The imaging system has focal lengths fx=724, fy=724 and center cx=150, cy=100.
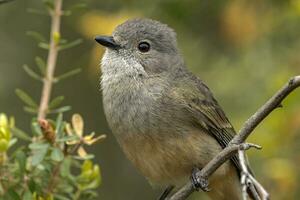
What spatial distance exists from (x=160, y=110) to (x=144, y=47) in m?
0.75

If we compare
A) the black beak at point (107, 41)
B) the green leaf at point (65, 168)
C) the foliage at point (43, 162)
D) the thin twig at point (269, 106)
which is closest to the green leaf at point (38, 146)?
the foliage at point (43, 162)

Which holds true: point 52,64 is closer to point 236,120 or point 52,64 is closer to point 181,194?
point 181,194

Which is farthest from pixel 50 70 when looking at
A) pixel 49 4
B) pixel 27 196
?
pixel 27 196

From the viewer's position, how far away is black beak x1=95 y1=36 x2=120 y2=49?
5.43 metres

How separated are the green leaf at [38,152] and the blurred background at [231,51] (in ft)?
7.71

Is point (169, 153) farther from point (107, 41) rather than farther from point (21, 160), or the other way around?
point (21, 160)

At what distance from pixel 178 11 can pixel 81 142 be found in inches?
87.8

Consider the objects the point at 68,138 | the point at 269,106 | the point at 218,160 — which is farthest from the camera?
the point at 68,138

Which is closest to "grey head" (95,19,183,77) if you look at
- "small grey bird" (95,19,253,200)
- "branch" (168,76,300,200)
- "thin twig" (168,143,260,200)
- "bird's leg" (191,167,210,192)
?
"small grey bird" (95,19,253,200)

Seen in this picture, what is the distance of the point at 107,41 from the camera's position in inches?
216

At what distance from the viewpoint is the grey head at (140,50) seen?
548cm

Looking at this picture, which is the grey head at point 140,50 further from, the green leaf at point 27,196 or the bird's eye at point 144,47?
the green leaf at point 27,196

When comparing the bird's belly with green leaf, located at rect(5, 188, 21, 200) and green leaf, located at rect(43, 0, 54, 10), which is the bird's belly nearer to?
green leaf, located at rect(43, 0, 54, 10)

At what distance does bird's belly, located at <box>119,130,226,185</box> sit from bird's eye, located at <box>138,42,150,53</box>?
2.68ft
